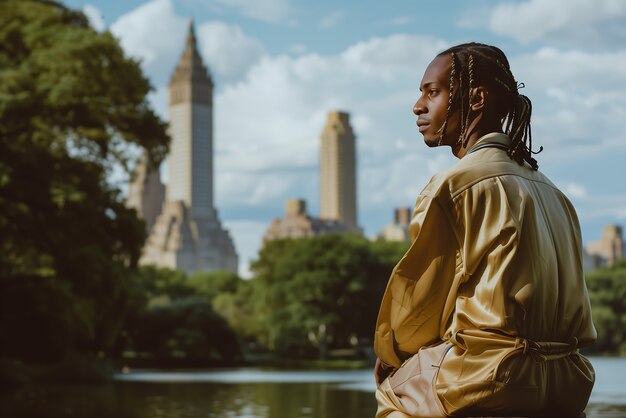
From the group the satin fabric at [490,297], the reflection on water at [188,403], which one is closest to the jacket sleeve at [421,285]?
the satin fabric at [490,297]

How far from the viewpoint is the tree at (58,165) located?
2588 cm

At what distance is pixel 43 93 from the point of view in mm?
26156

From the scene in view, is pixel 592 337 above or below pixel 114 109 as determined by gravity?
below

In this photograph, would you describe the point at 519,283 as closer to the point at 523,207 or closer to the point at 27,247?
the point at 523,207

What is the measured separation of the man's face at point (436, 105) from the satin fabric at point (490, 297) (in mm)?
97

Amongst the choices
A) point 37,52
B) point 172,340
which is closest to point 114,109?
point 37,52

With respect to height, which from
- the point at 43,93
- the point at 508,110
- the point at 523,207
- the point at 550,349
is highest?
the point at 43,93

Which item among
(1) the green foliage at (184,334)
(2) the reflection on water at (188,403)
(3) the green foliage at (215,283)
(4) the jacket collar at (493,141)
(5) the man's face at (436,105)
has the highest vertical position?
(3) the green foliage at (215,283)

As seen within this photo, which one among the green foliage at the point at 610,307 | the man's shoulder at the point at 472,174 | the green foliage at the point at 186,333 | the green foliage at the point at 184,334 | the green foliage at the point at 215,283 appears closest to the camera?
the man's shoulder at the point at 472,174

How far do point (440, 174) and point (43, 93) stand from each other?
2440 cm

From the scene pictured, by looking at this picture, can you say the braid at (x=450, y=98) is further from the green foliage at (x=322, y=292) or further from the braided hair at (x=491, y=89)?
the green foliage at (x=322, y=292)

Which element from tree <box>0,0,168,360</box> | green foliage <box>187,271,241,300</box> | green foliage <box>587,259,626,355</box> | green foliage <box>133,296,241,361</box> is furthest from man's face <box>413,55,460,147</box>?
green foliage <box>187,271,241,300</box>

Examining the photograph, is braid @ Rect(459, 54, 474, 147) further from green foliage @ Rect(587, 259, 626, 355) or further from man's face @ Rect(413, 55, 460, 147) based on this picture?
green foliage @ Rect(587, 259, 626, 355)

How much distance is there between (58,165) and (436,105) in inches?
982
